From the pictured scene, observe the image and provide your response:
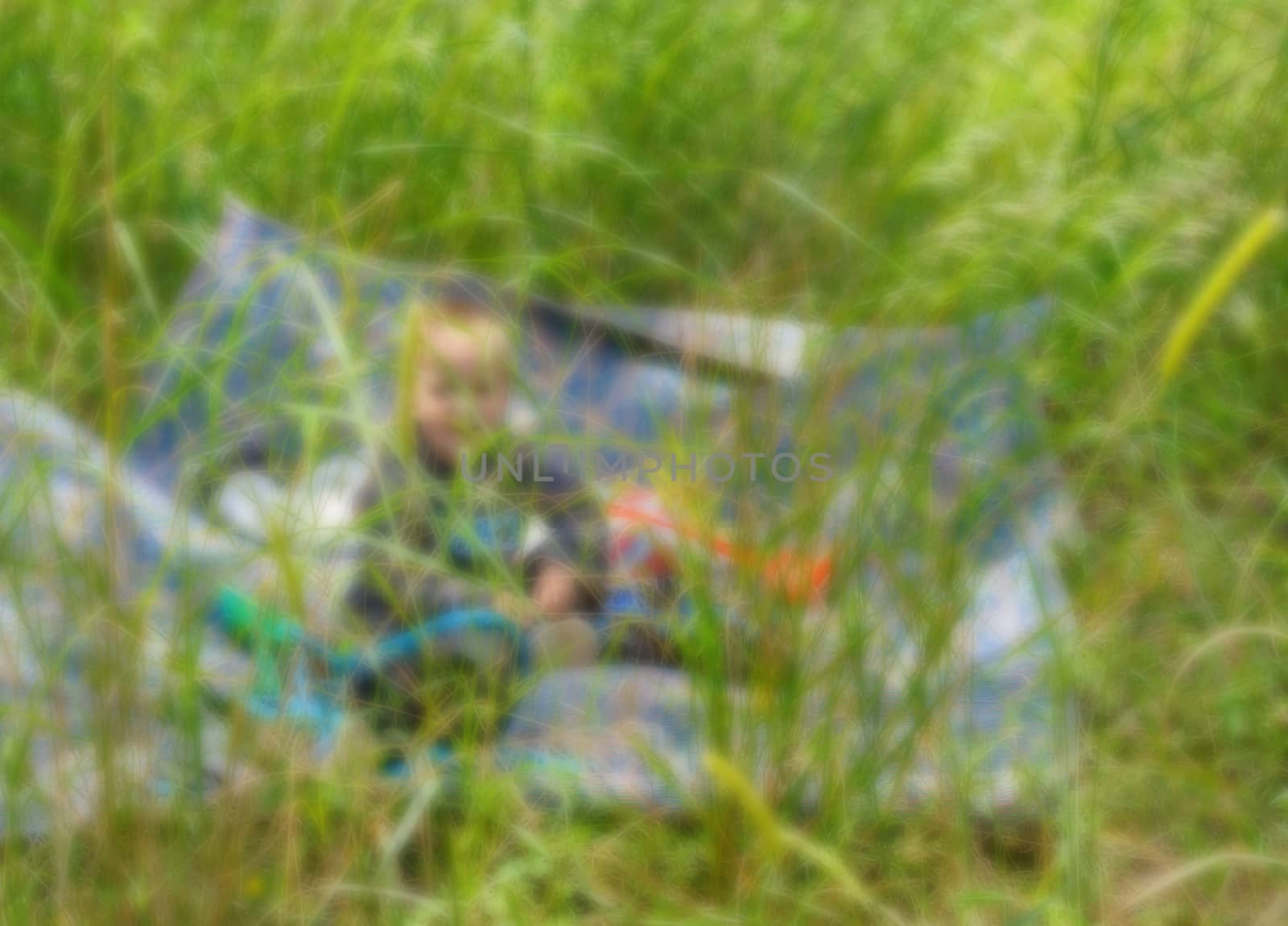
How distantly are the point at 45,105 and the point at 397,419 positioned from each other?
131 centimetres

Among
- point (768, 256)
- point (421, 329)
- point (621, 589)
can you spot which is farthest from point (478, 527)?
point (768, 256)

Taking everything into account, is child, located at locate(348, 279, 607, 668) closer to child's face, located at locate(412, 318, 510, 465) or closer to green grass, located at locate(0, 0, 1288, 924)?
child's face, located at locate(412, 318, 510, 465)

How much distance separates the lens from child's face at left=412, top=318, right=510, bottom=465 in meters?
1.53

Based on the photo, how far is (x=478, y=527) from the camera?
1592 millimetres

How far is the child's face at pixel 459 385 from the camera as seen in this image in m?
1.53

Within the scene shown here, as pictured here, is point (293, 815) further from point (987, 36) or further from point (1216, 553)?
point (987, 36)

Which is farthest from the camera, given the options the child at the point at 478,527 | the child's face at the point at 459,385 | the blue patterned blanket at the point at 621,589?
the child's face at the point at 459,385

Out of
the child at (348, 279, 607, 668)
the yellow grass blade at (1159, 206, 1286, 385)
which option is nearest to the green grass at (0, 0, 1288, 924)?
the yellow grass blade at (1159, 206, 1286, 385)

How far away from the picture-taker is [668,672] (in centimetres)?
168

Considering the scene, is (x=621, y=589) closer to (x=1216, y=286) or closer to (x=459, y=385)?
(x=459, y=385)

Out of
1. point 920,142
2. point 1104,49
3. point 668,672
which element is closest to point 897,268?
point 668,672

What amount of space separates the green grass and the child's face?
11cm

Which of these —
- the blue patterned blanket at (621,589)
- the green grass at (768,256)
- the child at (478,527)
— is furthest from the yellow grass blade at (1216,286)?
the child at (478,527)

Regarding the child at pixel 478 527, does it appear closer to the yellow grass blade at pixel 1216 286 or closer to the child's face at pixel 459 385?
the child's face at pixel 459 385
